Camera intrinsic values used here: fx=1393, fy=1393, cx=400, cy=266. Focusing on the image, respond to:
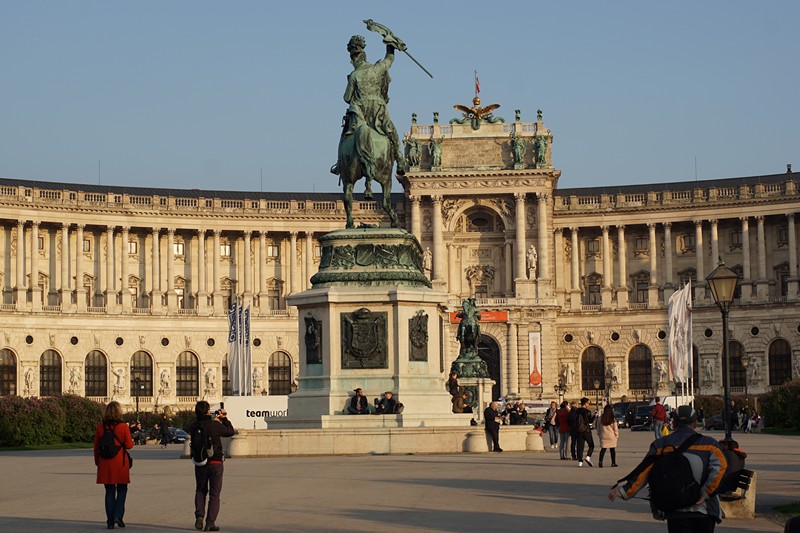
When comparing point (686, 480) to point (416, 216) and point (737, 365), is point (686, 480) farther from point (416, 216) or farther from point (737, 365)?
point (737, 365)

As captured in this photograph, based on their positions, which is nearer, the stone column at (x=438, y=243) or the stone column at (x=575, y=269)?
the stone column at (x=438, y=243)

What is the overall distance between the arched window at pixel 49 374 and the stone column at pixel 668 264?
50.9 metres

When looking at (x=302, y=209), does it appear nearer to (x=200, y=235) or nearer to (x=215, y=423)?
(x=200, y=235)

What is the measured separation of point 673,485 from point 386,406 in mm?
25769

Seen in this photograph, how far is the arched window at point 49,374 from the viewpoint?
4323 inches

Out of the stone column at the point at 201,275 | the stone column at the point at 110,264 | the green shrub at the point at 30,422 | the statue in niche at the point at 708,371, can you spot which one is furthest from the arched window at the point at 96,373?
the statue in niche at the point at 708,371

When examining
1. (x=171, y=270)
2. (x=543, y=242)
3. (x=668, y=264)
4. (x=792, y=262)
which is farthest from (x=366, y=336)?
(x=668, y=264)

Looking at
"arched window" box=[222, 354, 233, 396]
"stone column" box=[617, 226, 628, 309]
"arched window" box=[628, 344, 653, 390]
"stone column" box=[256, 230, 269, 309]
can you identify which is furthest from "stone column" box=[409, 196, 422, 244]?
"arched window" box=[628, 344, 653, 390]

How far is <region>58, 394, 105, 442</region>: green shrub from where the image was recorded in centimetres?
7969

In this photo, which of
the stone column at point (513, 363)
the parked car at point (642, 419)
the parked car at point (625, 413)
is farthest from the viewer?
Answer: the stone column at point (513, 363)

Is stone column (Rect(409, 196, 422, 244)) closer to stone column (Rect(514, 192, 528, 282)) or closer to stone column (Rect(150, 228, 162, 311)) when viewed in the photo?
stone column (Rect(514, 192, 528, 282))

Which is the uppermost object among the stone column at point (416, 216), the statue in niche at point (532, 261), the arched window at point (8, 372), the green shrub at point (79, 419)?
the stone column at point (416, 216)

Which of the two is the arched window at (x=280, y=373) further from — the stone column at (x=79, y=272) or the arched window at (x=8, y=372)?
the arched window at (x=8, y=372)

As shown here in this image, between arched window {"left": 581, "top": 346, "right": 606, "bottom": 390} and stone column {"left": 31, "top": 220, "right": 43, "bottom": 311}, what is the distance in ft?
149
